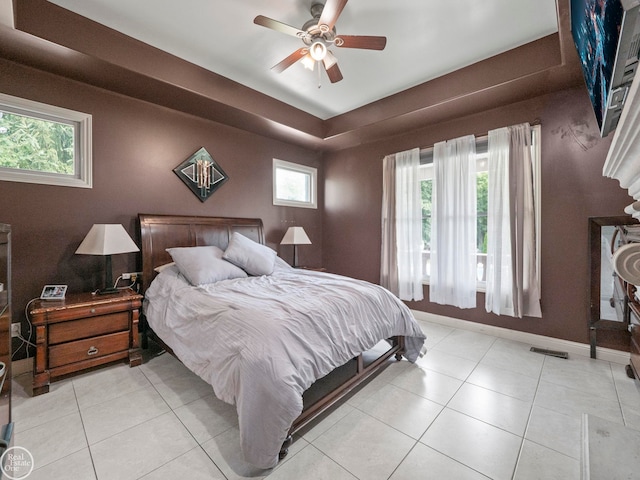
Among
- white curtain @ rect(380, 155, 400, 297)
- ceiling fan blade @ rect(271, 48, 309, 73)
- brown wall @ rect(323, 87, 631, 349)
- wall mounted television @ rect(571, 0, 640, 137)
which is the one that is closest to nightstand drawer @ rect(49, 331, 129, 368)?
ceiling fan blade @ rect(271, 48, 309, 73)

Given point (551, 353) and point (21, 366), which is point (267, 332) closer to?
point (21, 366)

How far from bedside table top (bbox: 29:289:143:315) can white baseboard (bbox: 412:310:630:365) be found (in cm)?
360

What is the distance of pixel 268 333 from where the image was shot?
1.49 meters

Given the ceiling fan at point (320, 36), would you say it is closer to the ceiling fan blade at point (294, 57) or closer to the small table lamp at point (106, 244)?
the ceiling fan blade at point (294, 57)

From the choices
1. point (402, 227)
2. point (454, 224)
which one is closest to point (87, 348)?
point (402, 227)

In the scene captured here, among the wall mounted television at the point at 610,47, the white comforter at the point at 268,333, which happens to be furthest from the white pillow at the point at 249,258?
the wall mounted television at the point at 610,47

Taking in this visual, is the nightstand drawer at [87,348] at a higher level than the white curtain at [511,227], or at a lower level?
→ lower

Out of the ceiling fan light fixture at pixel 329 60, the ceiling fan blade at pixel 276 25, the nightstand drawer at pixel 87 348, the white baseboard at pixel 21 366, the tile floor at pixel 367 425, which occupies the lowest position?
the tile floor at pixel 367 425

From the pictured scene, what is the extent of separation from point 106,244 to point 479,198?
398cm

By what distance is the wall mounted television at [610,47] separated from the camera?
82 cm

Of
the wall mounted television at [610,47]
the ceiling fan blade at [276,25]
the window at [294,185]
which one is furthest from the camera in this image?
the window at [294,185]

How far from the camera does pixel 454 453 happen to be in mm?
1497

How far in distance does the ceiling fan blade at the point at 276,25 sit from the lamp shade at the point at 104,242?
7.00ft

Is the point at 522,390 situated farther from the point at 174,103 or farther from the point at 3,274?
the point at 174,103
